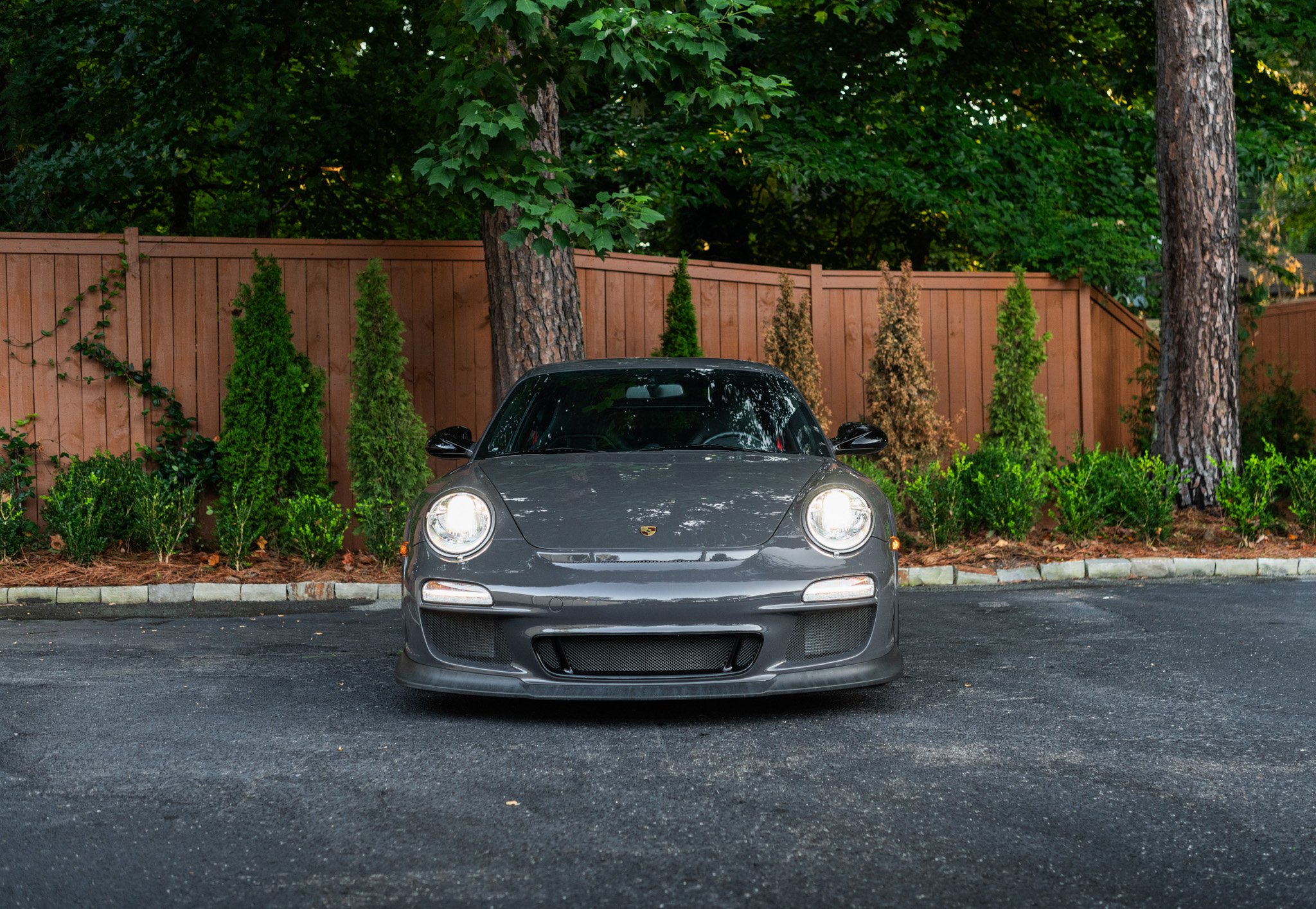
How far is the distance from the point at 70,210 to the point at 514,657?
449 inches

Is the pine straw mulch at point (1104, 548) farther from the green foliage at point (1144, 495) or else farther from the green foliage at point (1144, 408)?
the green foliage at point (1144, 408)

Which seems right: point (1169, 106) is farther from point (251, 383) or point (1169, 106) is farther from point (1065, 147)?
point (251, 383)

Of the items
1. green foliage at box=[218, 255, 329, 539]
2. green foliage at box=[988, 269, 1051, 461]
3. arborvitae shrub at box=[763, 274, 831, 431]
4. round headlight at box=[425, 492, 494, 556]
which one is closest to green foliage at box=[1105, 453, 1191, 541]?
green foliage at box=[988, 269, 1051, 461]

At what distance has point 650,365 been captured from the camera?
622cm

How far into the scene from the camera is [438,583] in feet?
15.2

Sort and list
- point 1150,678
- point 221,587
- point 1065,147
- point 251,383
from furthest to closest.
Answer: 1. point 1065,147
2. point 251,383
3. point 221,587
4. point 1150,678

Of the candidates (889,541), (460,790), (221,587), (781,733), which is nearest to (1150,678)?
(889,541)

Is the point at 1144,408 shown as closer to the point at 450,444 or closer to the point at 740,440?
the point at 740,440

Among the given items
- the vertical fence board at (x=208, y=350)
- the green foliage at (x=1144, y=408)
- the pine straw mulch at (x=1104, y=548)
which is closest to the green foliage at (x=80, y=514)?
the vertical fence board at (x=208, y=350)

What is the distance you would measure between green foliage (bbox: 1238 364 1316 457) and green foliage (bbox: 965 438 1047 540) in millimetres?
4598

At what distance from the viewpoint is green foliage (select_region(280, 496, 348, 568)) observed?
8.90 m

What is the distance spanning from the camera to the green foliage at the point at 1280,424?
1319 centimetres

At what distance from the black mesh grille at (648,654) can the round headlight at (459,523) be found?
46 centimetres

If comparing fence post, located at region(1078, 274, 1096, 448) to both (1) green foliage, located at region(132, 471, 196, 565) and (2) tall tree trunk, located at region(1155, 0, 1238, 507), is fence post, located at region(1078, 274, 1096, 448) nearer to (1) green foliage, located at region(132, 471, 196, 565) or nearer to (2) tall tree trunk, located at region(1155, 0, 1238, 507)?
(2) tall tree trunk, located at region(1155, 0, 1238, 507)
